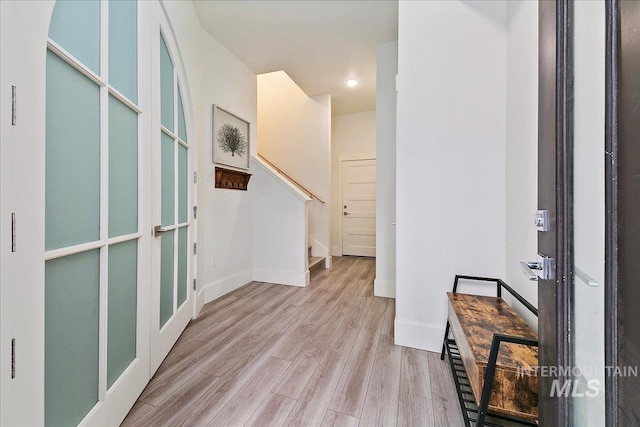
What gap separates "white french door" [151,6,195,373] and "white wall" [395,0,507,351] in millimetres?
1559

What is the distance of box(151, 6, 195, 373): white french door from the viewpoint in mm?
1528

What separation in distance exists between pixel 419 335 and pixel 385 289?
1.08m

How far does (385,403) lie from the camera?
130 centimetres

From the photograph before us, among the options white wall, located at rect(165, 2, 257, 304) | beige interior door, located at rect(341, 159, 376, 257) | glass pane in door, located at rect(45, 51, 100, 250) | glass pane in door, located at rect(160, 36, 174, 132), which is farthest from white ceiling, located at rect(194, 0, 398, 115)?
glass pane in door, located at rect(45, 51, 100, 250)

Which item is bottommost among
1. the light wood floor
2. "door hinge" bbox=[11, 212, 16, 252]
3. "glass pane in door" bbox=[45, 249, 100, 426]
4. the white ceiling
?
the light wood floor

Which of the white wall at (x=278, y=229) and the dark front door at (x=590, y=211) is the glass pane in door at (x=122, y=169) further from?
the white wall at (x=278, y=229)

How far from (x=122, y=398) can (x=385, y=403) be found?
123cm

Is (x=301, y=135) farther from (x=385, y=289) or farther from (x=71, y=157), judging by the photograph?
(x=71, y=157)

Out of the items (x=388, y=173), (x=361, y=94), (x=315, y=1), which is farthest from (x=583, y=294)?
(x=361, y=94)

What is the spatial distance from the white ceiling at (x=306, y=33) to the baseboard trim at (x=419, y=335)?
266 cm

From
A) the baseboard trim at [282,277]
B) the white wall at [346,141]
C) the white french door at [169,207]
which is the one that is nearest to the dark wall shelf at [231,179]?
the white french door at [169,207]

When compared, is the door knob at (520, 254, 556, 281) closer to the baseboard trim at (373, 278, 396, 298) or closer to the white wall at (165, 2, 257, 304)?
the baseboard trim at (373, 278, 396, 298)

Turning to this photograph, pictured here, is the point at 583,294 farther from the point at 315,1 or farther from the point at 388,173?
the point at 315,1

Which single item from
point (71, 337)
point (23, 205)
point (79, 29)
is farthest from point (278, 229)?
point (23, 205)
